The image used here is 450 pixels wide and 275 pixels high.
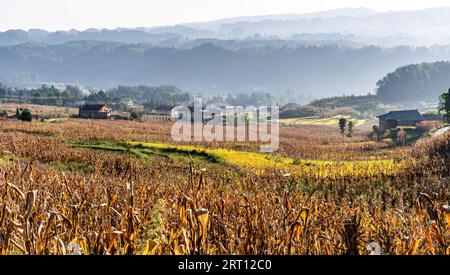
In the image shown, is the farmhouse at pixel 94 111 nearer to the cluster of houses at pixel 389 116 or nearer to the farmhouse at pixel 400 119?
the cluster of houses at pixel 389 116

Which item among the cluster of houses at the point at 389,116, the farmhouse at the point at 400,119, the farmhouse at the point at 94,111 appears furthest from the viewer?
A: the farmhouse at the point at 94,111

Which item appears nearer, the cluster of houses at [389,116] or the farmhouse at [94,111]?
the cluster of houses at [389,116]

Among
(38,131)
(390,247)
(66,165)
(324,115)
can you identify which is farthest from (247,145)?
(324,115)

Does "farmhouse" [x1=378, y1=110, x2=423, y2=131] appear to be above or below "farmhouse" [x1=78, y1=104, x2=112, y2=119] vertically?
below

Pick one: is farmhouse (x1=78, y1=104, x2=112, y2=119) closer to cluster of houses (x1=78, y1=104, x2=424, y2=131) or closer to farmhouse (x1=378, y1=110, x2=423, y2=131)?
cluster of houses (x1=78, y1=104, x2=424, y2=131)

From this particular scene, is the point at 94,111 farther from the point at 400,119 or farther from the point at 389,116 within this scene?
the point at 400,119

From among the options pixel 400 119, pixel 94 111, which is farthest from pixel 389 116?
pixel 94 111

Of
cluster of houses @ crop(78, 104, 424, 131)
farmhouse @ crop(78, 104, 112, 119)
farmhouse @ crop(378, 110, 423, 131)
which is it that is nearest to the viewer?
farmhouse @ crop(378, 110, 423, 131)

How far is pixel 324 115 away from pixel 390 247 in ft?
540

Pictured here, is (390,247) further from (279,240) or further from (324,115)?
(324,115)

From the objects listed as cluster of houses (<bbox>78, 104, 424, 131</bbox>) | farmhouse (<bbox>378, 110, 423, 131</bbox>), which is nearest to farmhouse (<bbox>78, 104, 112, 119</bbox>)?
cluster of houses (<bbox>78, 104, 424, 131</bbox>)

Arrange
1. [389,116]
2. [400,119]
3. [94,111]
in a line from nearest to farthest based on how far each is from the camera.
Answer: [400,119] < [389,116] < [94,111]

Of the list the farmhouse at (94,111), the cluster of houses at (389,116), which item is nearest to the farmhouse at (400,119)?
the cluster of houses at (389,116)
